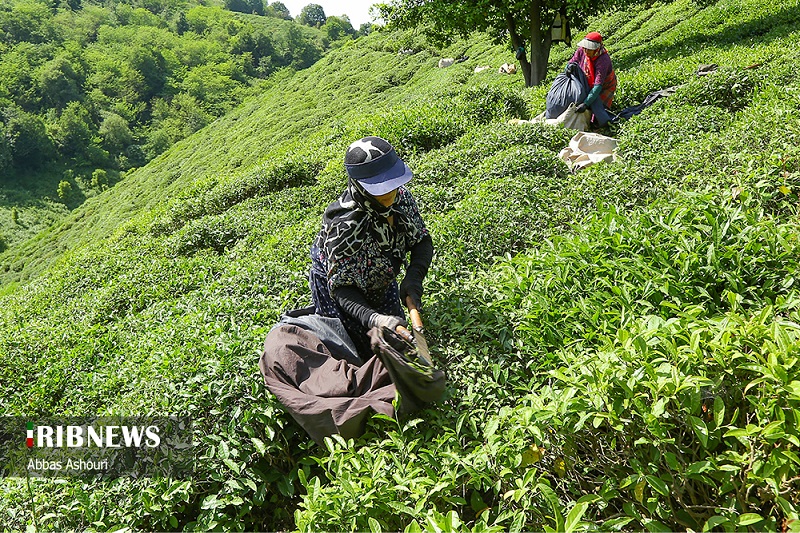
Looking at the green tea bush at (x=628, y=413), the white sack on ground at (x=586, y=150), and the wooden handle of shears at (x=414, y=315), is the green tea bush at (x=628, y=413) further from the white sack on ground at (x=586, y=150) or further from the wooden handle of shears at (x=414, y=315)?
the white sack on ground at (x=586, y=150)

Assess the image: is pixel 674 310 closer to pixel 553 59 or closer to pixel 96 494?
pixel 96 494

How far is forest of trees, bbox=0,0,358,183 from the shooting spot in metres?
66.1

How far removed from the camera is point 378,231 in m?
3.02

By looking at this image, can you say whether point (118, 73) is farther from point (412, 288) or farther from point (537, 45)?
point (412, 288)

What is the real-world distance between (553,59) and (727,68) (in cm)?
947

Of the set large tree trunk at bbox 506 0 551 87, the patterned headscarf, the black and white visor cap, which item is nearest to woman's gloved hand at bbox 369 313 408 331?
the patterned headscarf

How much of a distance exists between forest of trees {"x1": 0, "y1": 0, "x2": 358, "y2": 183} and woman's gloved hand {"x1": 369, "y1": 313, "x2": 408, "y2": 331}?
72.6 meters

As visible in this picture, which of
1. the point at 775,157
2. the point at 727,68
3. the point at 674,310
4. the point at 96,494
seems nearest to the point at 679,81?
the point at 727,68

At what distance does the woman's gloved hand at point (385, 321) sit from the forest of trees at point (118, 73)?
72.6m

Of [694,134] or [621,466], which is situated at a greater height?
[621,466]

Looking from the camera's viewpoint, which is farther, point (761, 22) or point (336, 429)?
point (761, 22)

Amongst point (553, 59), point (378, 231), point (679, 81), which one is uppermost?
point (378, 231)

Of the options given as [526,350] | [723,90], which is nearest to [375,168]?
[526,350]

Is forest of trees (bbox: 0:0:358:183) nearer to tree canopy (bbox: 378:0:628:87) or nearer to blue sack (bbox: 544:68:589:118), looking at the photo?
tree canopy (bbox: 378:0:628:87)
